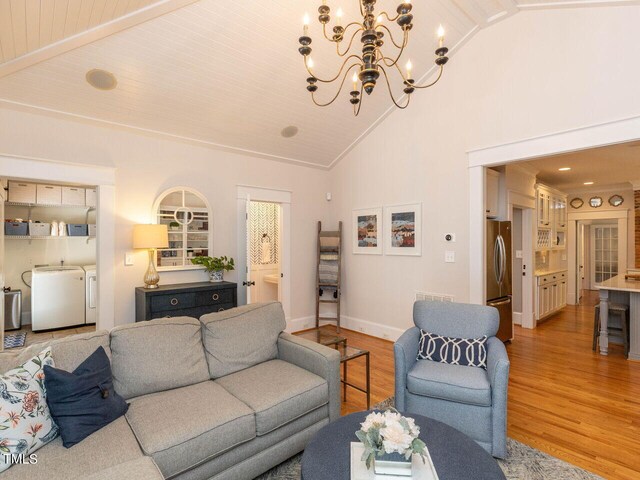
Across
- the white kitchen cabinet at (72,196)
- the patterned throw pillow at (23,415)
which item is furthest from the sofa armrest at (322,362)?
the white kitchen cabinet at (72,196)

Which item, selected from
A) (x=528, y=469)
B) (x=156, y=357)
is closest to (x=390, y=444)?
(x=528, y=469)

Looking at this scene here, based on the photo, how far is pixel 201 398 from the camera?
2010mm

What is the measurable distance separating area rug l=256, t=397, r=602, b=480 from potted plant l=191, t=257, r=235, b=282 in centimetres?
252

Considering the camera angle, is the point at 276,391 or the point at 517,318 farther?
the point at 517,318

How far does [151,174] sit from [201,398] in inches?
113

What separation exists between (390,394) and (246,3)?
3.69 meters

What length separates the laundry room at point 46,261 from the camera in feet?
16.5

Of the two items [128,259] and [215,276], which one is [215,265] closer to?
[215,276]

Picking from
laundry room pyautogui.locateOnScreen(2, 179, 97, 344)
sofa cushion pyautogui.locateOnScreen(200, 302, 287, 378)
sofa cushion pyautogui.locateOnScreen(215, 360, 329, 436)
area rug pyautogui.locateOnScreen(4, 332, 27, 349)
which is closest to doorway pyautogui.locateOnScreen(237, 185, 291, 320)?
sofa cushion pyautogui.locateOnScreen(200, 302, 287, 378)

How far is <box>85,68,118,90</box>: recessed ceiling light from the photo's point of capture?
2959 millimetres


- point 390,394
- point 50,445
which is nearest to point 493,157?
point 390,394

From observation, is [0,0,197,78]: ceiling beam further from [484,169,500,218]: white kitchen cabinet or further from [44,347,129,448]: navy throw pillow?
[484,169,500,218]: white kitchen cabinet

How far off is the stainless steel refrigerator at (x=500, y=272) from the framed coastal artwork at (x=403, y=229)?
0.90 m

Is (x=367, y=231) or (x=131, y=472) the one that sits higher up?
(x=367, y=231)
